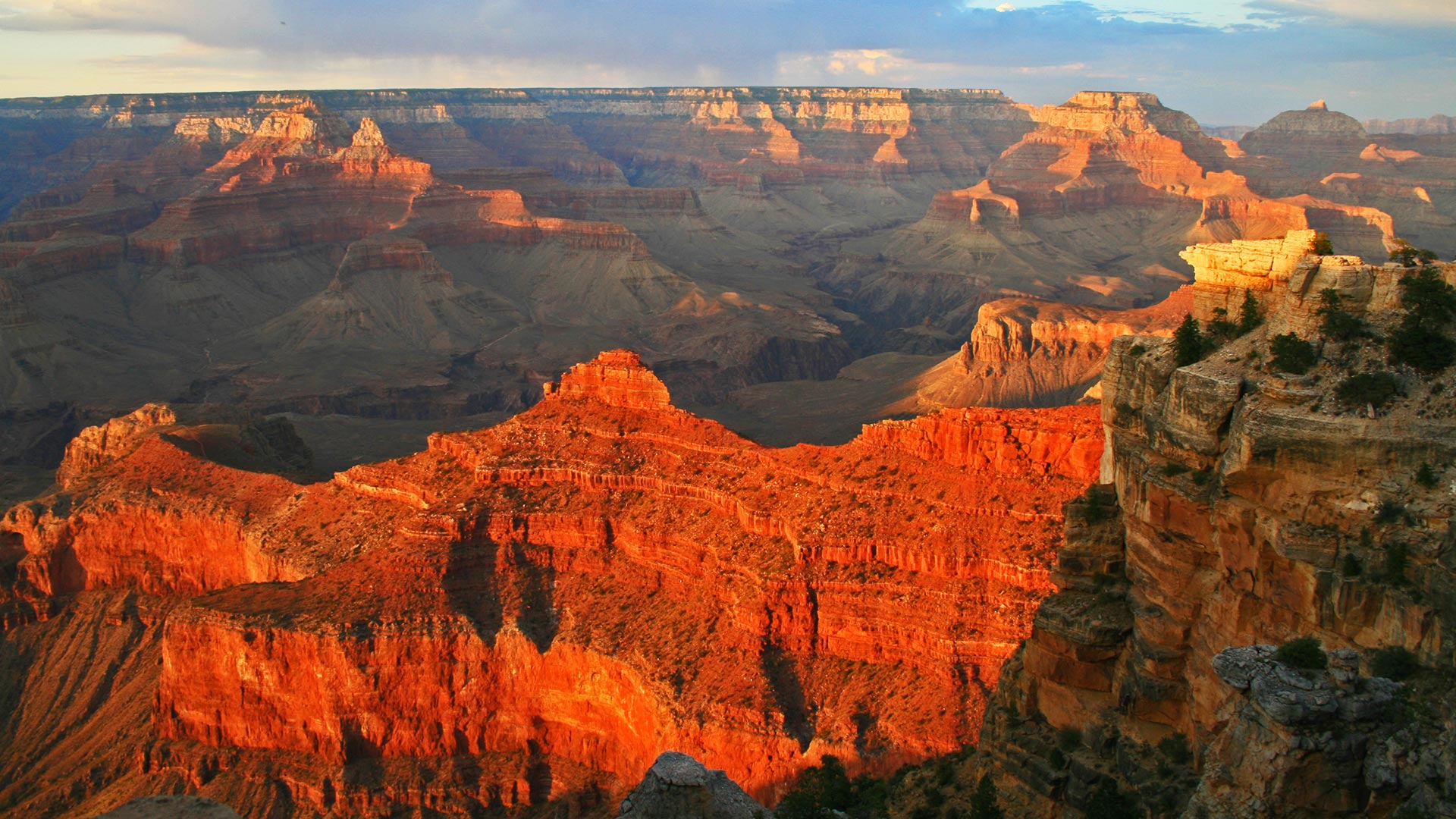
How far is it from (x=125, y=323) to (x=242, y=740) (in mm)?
133843

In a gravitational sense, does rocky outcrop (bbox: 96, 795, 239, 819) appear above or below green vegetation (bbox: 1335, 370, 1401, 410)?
below

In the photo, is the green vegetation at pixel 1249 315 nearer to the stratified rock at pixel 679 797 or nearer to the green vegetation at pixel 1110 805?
the green vegetation at pixel 1110 805

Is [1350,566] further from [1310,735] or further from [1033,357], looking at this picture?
[1033,357]

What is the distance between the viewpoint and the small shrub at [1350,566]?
2142 cm

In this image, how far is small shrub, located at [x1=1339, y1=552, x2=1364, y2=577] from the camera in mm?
21422

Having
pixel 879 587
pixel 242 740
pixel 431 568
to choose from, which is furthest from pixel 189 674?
pixel 879 587

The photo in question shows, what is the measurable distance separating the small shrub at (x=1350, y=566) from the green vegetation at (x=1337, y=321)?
4765mm

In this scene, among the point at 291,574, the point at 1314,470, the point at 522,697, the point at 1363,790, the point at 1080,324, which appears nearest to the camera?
the point at 1363,790

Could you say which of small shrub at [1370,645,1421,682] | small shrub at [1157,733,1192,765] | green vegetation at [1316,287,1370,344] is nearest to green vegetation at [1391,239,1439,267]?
green vegetation at [1316,287,1370,344]

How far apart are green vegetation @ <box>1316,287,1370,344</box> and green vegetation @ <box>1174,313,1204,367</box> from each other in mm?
2683

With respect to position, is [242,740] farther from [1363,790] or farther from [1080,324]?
[1080,324]

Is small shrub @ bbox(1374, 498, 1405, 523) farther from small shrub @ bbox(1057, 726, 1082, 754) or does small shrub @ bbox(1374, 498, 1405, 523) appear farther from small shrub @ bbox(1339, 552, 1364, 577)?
small shrub @ bbox(1057, 726, 1082, 754)

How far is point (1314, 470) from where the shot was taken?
883 inches

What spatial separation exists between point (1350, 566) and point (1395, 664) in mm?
1862
